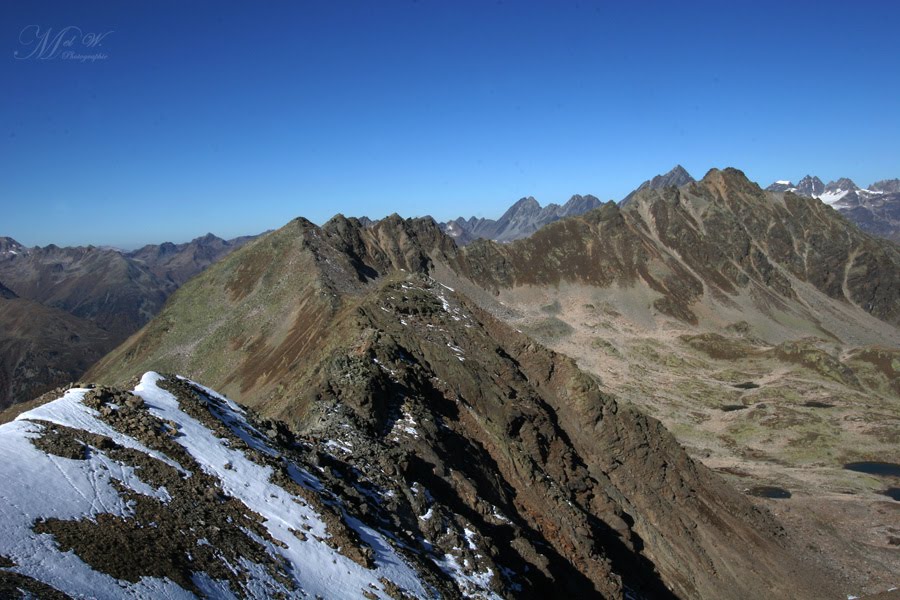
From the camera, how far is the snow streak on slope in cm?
1306

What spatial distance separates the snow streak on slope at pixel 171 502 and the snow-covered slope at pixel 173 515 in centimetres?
4

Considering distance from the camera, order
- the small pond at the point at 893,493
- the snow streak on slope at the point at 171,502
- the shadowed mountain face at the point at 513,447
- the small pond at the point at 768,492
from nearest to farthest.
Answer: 1. the snow streak on slope at the point at 171,502
2. the shadowed mountain face at the point at 513,447
3. the small pond at the point at 768,492
4. the small pond at the point at 893,493

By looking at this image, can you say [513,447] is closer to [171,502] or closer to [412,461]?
[412,461]

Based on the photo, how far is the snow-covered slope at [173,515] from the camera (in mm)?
13391

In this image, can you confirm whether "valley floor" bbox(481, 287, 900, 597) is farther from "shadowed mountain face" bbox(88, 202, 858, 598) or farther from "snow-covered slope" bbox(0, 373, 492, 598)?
"snow-covered slope" bbox(0, 373, 492, 598)

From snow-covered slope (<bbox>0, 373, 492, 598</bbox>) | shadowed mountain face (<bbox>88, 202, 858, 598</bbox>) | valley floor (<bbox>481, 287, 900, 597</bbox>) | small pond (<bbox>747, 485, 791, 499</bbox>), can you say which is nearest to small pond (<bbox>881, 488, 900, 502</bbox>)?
valley floor (<bbox>481, 287, 900, 597</bbox>)

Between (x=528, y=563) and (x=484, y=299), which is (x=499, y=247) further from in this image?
(x=528, y=563)

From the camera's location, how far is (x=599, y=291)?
182375 mm

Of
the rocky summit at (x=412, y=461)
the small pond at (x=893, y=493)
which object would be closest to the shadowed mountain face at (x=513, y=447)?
the rocky summit at (x=412, y=461)

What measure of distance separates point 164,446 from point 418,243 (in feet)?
549

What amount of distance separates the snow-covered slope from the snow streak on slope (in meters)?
0.04

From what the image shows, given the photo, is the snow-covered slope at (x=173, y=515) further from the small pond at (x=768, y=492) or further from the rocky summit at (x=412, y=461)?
the small pond at (x=768, y=492)

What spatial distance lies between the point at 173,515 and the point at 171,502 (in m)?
0.59

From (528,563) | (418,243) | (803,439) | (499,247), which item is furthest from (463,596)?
(499,247)
